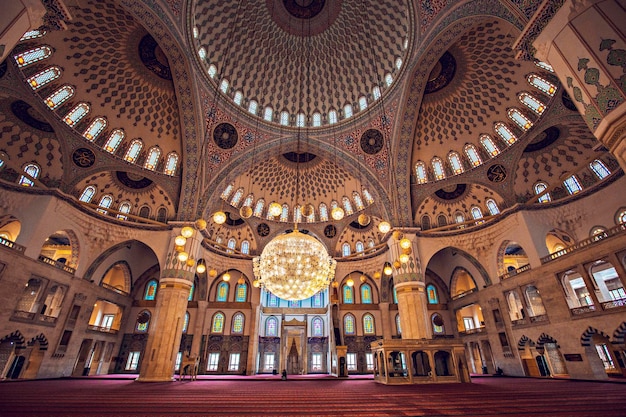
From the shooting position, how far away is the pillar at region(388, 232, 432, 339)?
36.7 feet

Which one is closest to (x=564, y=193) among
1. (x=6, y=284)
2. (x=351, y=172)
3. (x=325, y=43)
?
(x=351, y=172)

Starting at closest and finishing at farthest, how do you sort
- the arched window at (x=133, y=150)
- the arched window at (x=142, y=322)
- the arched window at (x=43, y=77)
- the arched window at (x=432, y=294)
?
the arched window at (x=43, y=77) → the arched window at (x=133, y=150) → the arched window at (x=142, y=322) → the arched window at (x=432, y=294)

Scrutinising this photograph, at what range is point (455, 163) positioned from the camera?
45.0 ft

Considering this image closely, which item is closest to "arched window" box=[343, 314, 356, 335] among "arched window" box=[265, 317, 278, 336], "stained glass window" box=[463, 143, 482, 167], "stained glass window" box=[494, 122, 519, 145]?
"arched window" box=[265, 317, 278, 336]

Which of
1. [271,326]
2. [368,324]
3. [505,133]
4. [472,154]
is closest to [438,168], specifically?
[472,154]

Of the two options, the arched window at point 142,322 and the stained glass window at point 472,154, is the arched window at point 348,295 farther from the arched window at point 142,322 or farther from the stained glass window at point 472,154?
the arched window at point 142,322

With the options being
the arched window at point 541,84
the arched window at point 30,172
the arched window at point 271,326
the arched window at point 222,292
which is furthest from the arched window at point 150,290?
the arched window at point 541,84

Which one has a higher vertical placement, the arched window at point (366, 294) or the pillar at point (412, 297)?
the arched window at point (366, 294)

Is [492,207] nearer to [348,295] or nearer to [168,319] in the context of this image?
[348,295]

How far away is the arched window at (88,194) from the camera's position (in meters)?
12.7

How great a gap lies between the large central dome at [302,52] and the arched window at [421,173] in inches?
152

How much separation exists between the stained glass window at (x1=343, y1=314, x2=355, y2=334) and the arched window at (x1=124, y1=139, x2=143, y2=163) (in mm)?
15393

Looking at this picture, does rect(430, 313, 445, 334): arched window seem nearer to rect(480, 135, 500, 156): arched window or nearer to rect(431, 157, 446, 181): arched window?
rect(431, 157, 446, 181): arched window

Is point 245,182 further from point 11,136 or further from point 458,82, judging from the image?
point 458,82
